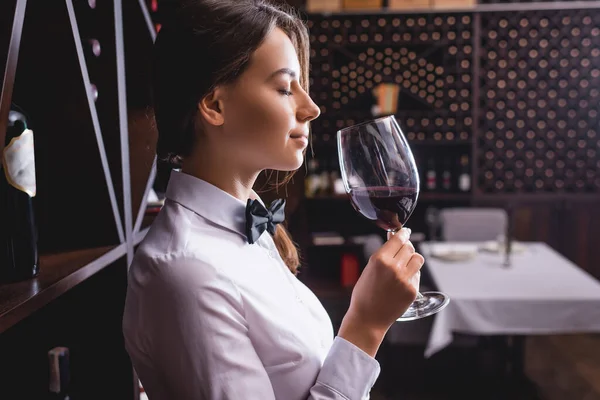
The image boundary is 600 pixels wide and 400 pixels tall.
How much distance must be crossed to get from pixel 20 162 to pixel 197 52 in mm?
322

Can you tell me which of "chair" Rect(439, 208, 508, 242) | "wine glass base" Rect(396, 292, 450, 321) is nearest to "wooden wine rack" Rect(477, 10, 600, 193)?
"chair" Rect(439, 208, 508, 242)

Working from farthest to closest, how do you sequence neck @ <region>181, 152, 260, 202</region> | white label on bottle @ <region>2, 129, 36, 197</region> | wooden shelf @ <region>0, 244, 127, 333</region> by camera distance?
neck @ <region>181, 152, 260, 202</region> < white label on bottle @ <region>2, 129, 36, 197</region> < wooden shelf @ <region>0, 244, 127, 333</region>

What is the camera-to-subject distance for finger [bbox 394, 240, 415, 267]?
3.02 feet

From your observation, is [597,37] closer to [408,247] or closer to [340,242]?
[340,242]

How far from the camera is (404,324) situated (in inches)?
123

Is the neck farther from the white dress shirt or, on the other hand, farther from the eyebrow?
the eyebrow

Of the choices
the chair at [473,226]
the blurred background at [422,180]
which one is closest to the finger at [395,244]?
the blurred background at [422,180]

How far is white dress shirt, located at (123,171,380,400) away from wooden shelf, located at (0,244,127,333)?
0.38ft

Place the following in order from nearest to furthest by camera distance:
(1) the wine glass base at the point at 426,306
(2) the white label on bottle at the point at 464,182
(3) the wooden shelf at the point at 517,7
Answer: (1) the wine glass base at the point at 426,306 < (3) the wooden shelf at the point at 517,7 < (2) the white label on bottle at the point at 464,182

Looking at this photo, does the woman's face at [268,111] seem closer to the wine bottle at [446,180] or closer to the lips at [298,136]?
the lips at [298,136]

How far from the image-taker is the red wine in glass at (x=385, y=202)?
1.05 meters

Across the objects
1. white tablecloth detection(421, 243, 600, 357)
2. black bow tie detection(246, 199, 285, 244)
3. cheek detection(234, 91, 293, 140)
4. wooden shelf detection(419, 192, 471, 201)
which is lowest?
white tablecloth detection(421, 243, 600, 357)

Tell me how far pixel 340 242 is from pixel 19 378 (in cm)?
409

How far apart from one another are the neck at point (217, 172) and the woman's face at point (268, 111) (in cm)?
3
